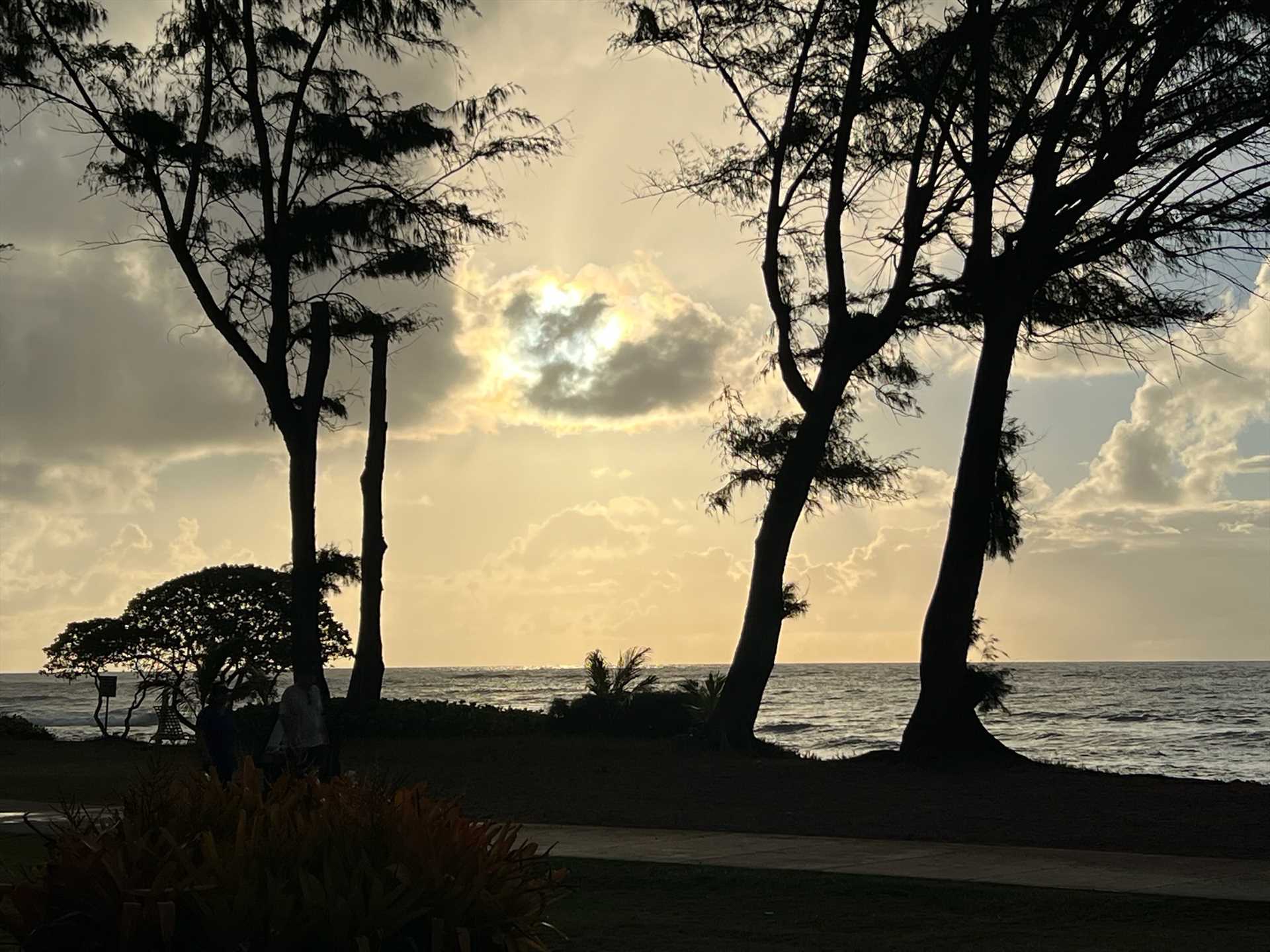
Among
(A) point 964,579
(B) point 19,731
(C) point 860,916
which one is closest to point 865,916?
(C) point 860,916

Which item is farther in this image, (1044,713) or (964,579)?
(1044,713)

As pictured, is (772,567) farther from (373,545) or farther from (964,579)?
(373,545)

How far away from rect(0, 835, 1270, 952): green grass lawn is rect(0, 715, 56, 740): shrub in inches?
938

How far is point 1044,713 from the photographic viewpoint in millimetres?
60812

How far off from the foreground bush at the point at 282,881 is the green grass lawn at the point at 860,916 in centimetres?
177

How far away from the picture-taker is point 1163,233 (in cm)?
1909

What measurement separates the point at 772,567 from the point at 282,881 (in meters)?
15.8

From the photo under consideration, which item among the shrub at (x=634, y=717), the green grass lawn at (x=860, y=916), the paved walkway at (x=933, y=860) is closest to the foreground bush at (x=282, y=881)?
the green grass lawn at (x=860, y=916)

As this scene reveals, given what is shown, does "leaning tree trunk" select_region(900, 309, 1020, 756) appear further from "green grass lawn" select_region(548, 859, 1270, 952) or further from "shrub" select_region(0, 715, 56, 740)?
"shrub" select_region(0, 715, 56, 740)

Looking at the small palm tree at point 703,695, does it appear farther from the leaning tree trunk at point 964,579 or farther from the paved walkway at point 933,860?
the paved walkway at point 933,860

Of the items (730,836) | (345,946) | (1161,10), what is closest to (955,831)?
(730,836)

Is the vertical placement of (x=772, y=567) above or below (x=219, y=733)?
above

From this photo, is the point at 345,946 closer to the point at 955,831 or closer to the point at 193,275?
the point at 955,831

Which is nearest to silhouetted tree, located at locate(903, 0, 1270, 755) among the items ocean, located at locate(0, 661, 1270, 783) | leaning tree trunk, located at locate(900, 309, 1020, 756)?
leaning tree trunk, located at locate(900, 309, 1020, 756)
